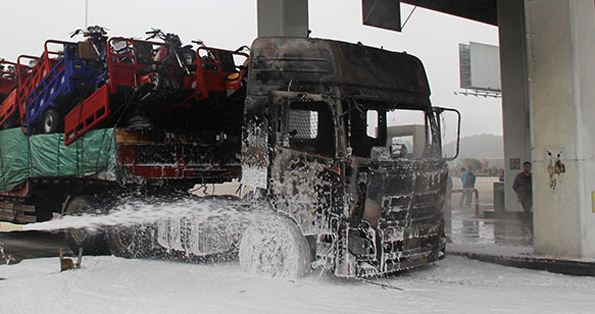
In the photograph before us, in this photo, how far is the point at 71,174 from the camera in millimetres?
9016

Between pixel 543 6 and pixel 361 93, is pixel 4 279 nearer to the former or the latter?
pixel 361 93

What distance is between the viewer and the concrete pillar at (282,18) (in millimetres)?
13211

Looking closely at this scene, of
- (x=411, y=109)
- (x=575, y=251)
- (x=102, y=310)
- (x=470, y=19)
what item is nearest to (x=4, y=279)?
(x=102, y=310)

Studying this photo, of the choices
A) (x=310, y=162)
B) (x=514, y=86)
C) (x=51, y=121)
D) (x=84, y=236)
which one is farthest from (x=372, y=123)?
(x=514, y=86)

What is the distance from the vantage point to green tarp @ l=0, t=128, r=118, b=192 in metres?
8.40

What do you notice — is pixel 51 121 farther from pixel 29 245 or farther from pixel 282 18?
pixel 282 18

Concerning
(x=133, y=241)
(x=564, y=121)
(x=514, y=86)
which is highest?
(x=514, y=86)

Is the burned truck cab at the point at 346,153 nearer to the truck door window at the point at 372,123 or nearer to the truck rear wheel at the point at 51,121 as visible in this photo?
the truck door window at the point at 372,123

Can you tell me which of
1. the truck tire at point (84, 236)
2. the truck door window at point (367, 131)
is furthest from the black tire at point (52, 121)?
the truck door window at point (367, 131)

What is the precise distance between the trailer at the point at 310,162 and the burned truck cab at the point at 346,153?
0.04 ft

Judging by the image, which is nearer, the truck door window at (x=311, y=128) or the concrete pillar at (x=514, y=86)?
the truck door window at (x=311, y=128)

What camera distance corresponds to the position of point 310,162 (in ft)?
20.9

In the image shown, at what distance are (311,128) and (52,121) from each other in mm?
4728

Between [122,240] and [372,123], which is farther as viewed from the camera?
[122,240]
